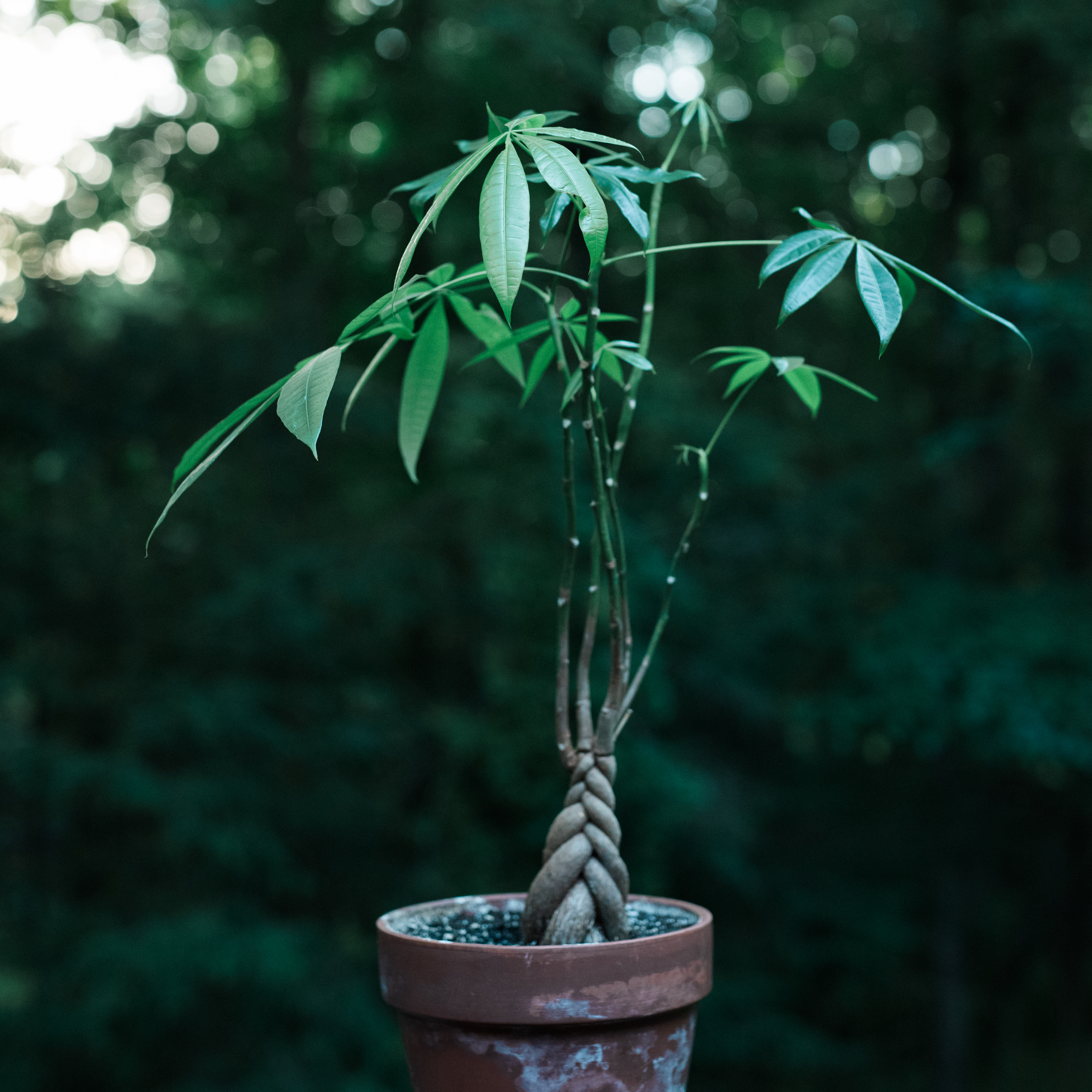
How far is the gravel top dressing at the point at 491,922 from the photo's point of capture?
91 cm

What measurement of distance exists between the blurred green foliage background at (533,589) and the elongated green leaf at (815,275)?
2.14m

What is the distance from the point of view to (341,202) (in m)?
3.96

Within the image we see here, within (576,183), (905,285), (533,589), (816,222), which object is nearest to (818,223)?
(816,222)

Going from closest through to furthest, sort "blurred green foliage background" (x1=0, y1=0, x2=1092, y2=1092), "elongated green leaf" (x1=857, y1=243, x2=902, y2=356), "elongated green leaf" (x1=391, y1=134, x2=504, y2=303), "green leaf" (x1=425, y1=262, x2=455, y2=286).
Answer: "elongated green leaf" (x1=391, y1=134, x2=504, y2=303) < "elongated green leaf" (x1=857, y1=243, x2=902, y2=356) < "green leaf" (x1=425, y1=262, x2=455, y2=286) < "blurred green foliage background" (x1=0, y1=0, x2=1092, y2=1092)

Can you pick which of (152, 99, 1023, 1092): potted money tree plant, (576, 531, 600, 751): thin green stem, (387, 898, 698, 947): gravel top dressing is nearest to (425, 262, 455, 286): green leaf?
(152, 99, 1023, 1092): potted money tree plant

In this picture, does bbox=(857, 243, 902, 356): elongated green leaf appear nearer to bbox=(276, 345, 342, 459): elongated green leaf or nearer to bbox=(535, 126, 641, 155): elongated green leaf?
bbox=(535, 126, 641, 155): elongated green leaf

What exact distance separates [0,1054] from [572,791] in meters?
2.60

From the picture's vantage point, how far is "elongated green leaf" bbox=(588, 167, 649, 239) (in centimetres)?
71

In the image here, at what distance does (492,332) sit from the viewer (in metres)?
0.99

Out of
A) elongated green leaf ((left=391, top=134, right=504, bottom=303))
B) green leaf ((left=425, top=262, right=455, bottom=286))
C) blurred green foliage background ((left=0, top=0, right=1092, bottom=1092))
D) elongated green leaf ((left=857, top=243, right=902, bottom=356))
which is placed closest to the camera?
elongated green leaf ((left=391, top=134, right=504, bottom=303))

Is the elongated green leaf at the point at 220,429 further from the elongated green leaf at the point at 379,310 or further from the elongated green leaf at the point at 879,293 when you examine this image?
the elongated green leaf at the point at 879,293

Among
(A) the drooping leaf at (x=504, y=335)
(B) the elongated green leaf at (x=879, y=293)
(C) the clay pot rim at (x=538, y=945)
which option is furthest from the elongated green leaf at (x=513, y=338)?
(C) the clay pot rim at (x=538, y=945)

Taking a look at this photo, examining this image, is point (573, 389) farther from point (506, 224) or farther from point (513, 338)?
point (506, 224)

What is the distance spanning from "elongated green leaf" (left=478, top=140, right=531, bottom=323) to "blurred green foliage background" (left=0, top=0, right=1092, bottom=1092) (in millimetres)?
2368
